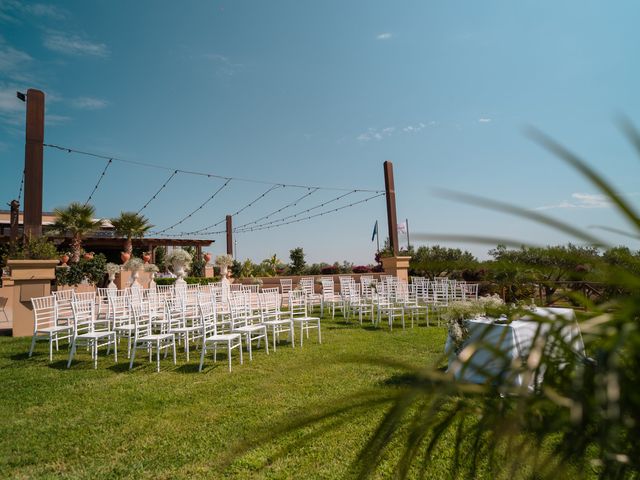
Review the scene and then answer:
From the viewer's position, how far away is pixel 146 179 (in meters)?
16.9

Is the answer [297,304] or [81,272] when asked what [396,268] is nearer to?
[297,304]

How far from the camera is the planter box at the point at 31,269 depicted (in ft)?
27.1

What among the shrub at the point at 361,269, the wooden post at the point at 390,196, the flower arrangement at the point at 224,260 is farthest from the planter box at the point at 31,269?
the shrub at the point at 361,269

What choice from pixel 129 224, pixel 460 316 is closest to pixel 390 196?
pixel 460 316

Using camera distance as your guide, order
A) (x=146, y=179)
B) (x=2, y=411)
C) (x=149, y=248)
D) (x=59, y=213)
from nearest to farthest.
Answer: (x=2, y=411) < (x=146, y=179) < (x=59, y=213) < (x=149, y=248)

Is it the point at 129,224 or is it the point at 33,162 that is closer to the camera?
the point at 33,162

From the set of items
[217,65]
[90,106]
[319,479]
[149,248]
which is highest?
[217,65]

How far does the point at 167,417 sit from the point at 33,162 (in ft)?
28.5

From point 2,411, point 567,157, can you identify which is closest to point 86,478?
point 2,411

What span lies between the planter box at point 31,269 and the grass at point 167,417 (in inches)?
108

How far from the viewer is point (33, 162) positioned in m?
9.20

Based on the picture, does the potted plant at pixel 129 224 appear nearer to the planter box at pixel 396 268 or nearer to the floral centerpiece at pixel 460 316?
the planter box at pixel 396 268

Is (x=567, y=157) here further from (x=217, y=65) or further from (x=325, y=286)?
(x=217, y=65)

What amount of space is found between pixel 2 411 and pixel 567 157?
5.58 metres
